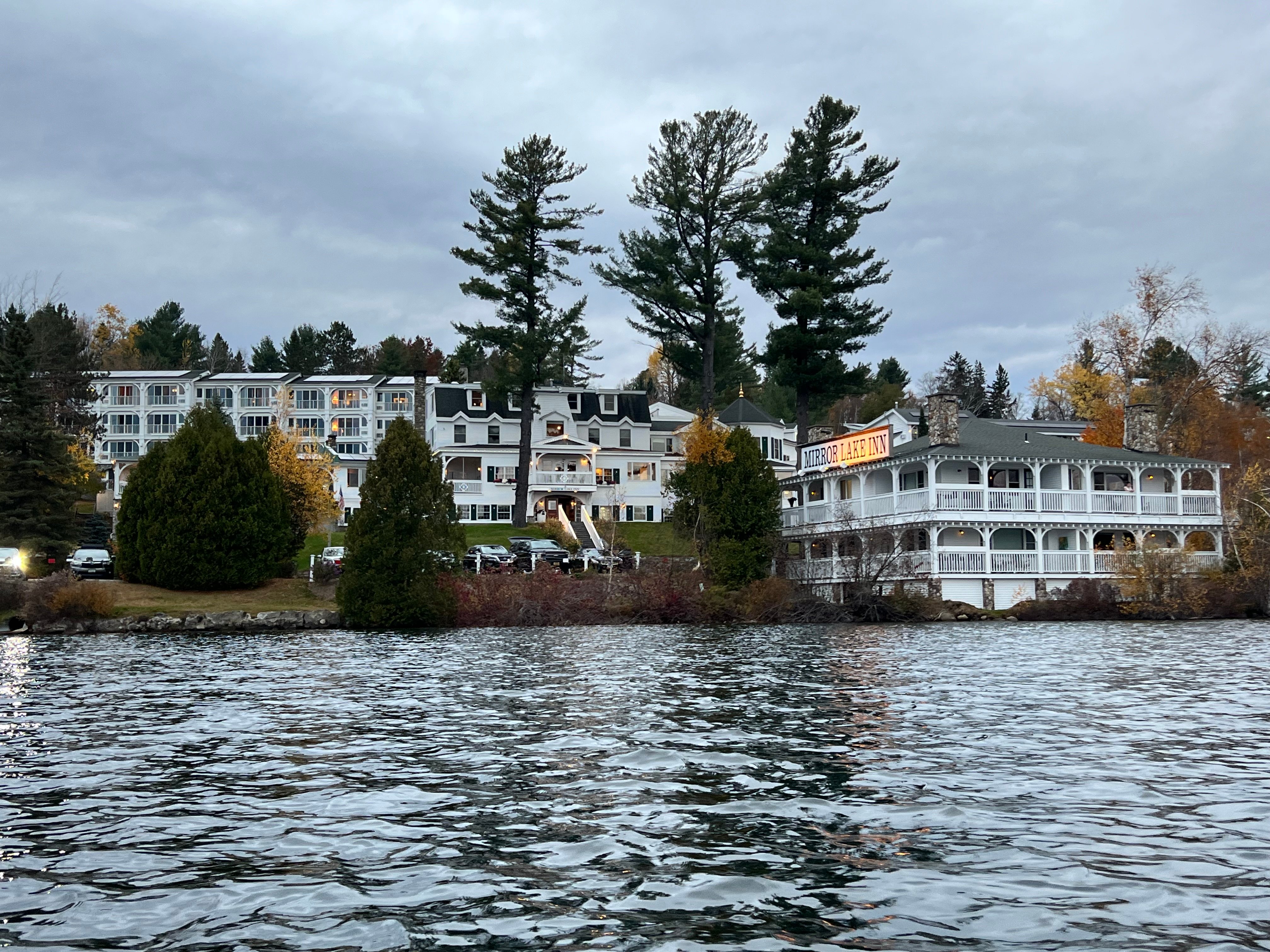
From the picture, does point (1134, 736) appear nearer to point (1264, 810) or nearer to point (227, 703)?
point (1264, 810)

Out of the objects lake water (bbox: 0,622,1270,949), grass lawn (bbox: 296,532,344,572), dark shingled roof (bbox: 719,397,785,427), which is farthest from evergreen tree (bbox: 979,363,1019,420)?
lake water (bbox: 0,622,1270,949)

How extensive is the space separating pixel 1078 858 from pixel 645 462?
268 feet

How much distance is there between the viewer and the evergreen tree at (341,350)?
5600 inches

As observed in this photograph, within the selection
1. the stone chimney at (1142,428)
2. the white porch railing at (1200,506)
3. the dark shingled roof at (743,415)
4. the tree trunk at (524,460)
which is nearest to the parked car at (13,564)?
the tree trunk at (524,460)

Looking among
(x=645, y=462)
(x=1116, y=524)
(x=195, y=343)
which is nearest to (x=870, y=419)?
(x=645, y=462)

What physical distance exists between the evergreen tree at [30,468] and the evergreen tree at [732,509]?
105 feet

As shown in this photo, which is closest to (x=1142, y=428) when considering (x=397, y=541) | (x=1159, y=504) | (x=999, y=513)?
(x=1159, y=504)

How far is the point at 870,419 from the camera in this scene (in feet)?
387

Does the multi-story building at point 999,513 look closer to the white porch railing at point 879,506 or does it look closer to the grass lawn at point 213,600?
the white porch railing at point 879,506

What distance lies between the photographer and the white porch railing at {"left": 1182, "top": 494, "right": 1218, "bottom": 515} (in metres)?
57.9

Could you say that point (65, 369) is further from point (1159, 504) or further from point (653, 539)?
point (1159, 504)

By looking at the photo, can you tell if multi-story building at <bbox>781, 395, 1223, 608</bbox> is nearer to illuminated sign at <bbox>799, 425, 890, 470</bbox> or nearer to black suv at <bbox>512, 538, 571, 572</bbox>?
illuminated sign at <bbox>799, 425, 890, 470</bbox>

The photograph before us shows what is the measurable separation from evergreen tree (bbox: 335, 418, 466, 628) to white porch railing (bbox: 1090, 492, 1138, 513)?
1283 inches

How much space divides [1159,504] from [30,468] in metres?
57.9
